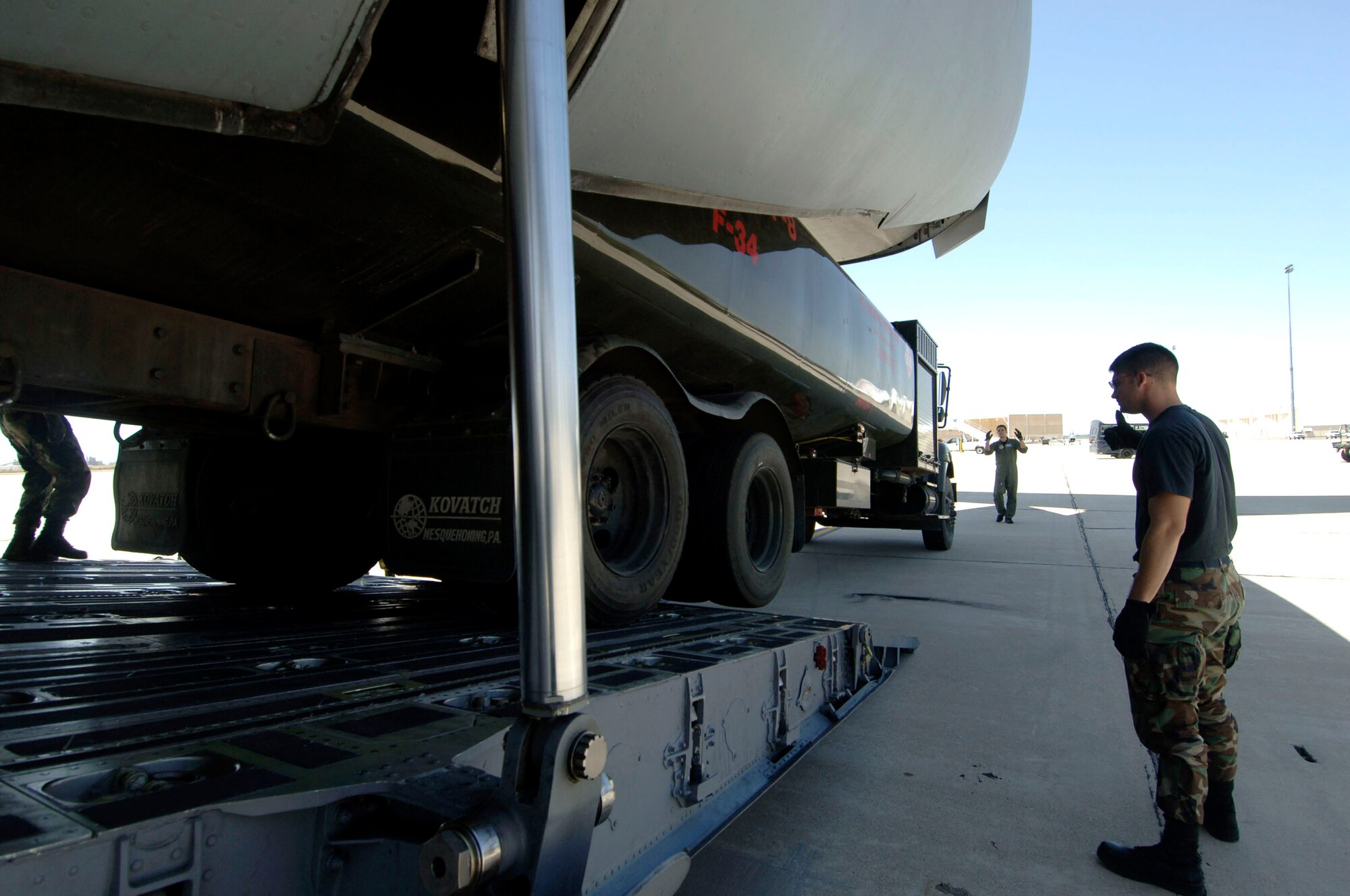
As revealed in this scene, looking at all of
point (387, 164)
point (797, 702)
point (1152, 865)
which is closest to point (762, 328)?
point (797, 702)

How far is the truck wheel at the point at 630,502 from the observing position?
290cm

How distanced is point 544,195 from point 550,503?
42 centimetres

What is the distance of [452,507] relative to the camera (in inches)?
106

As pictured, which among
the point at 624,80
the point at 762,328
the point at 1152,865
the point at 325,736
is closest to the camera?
the point at 325,736

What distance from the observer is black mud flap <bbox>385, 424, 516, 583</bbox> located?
2559 mm

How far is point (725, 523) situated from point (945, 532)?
6956 millimetres

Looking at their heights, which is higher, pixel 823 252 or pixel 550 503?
pixel 823 252

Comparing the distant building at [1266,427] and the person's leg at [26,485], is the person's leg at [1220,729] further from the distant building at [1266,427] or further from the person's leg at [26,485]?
the distant building at [1266,427]

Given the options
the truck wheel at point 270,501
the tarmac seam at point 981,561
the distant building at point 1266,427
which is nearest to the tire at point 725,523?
the truck wheel at point 270,501

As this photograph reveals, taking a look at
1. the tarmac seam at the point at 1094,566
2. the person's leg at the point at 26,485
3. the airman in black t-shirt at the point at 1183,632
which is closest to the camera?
the airman in black t-shirt at the point at 1183,632

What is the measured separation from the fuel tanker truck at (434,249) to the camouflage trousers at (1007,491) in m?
10.0

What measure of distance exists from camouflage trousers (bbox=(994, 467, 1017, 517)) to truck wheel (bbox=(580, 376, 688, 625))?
37.7ft

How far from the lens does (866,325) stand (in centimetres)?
575

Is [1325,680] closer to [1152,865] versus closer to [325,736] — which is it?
[1152,865]
